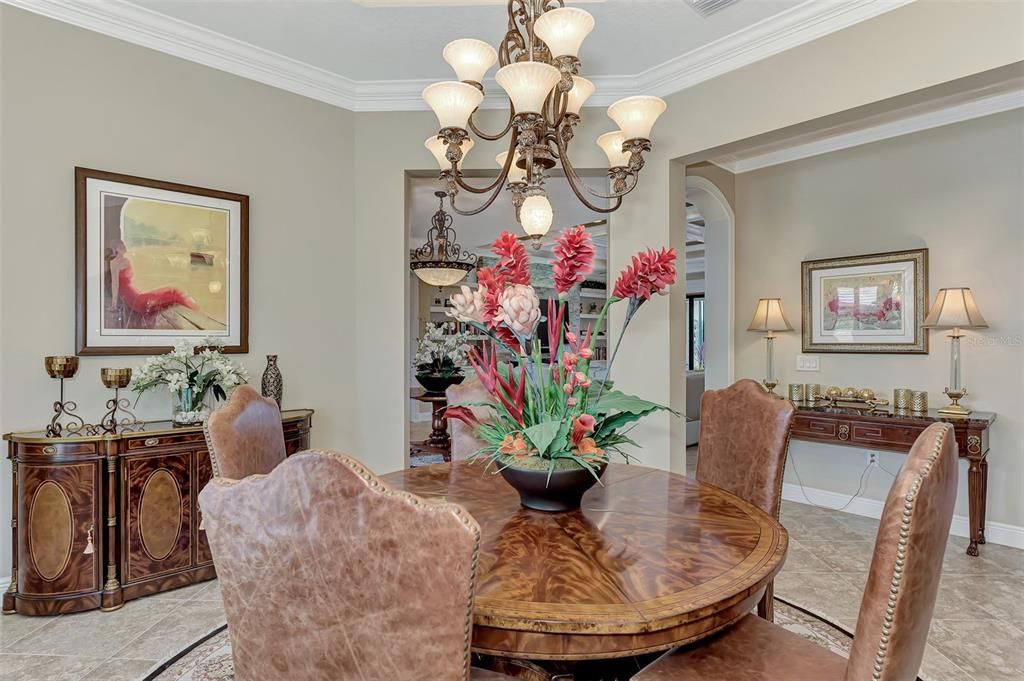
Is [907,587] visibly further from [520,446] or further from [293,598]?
[293,598]

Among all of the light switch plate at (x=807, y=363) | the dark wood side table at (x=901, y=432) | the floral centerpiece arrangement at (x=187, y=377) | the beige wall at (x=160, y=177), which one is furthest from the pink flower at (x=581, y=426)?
the light switch plate at (x=807, y=363)

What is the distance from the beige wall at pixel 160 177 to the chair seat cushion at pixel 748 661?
2618 mm

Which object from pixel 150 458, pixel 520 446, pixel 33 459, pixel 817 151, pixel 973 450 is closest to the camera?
pixel 520 446

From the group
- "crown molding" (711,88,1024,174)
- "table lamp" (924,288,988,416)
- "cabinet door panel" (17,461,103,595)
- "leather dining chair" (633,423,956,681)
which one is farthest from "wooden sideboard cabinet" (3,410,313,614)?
"crown molding" (711,88,1024,174)

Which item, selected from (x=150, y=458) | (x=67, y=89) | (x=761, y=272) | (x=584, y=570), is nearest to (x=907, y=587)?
(x=584, y=570)

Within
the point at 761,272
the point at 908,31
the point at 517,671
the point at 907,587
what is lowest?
the point at 517,671

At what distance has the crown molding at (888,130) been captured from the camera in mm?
3309

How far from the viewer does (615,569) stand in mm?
1156

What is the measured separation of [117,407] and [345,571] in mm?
2406

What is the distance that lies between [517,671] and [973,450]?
302cm

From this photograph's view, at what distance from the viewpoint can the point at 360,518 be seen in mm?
787

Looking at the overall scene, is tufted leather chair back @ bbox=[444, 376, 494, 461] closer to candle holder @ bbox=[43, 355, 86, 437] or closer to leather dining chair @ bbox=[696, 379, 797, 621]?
leather dining chair @ bbox=[696, 379, 797, 621]

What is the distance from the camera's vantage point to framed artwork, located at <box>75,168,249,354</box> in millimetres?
2605

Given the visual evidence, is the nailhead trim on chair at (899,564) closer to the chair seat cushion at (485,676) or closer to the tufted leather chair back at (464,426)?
the chair seat cushion at (485,676)
